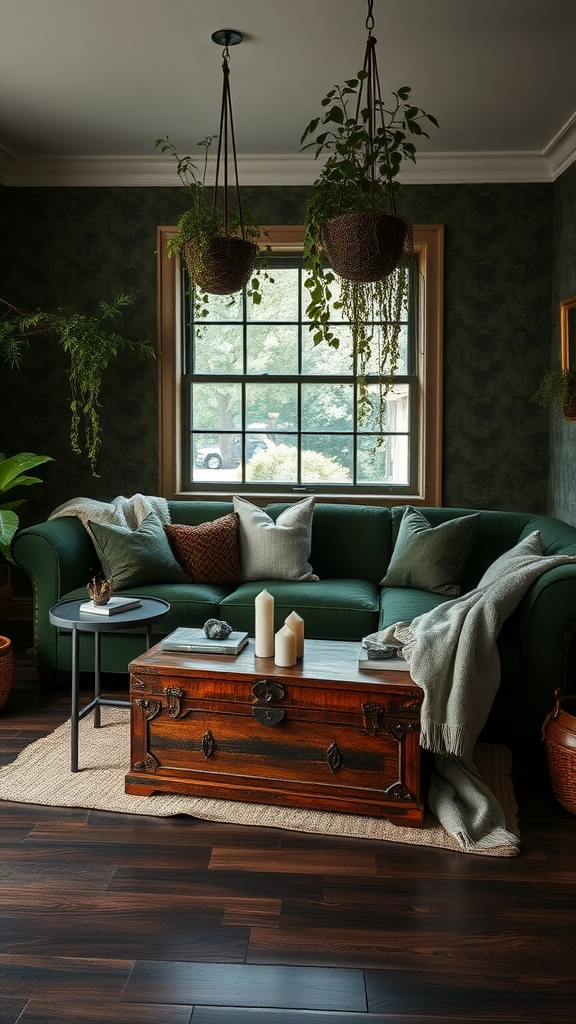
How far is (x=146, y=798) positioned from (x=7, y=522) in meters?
1.64

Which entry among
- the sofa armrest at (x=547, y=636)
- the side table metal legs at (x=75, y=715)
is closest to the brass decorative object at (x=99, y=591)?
the side table metal legs at (x=75, y=715)

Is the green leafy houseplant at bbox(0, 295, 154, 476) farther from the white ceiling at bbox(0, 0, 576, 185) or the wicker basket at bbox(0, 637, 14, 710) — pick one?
the wicker basket at bbox(0, 637, 14, 710)

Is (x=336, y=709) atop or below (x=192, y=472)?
below

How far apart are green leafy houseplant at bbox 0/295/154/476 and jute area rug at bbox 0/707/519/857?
2158 millimetres

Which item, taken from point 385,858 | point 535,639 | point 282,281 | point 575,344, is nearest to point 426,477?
point 575,344

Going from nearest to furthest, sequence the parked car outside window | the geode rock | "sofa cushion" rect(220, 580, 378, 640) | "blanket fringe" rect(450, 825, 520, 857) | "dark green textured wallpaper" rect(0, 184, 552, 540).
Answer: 1. "blanket fringe" rect(450, 825, 520, 857)
2. the geode rock
3. "sofa cushion" rect(220, 580, 378, 640)
4. "dark green textured wallpaper" rect(0, 184, 552, 540)
5. the parked car outside window

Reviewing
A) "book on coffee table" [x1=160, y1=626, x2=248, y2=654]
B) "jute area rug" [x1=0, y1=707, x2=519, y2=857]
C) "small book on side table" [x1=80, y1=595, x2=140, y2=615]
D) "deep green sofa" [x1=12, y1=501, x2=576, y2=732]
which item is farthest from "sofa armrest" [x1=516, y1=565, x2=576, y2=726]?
"small book on side table" [x1=80, y1=595, x2=140, y2=615]

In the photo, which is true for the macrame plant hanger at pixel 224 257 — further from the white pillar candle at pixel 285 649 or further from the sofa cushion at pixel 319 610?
the white pillar candle at pixel 285 649

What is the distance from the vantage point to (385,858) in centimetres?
255

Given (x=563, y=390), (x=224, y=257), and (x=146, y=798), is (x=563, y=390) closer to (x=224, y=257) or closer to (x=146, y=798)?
(x=224, y=257)

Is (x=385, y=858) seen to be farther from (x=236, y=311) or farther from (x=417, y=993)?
(x=236, y=311)

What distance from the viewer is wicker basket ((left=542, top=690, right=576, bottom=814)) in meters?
2.79

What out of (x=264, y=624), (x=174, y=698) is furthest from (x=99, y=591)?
(x=264, y=624)

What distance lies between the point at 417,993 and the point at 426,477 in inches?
137
